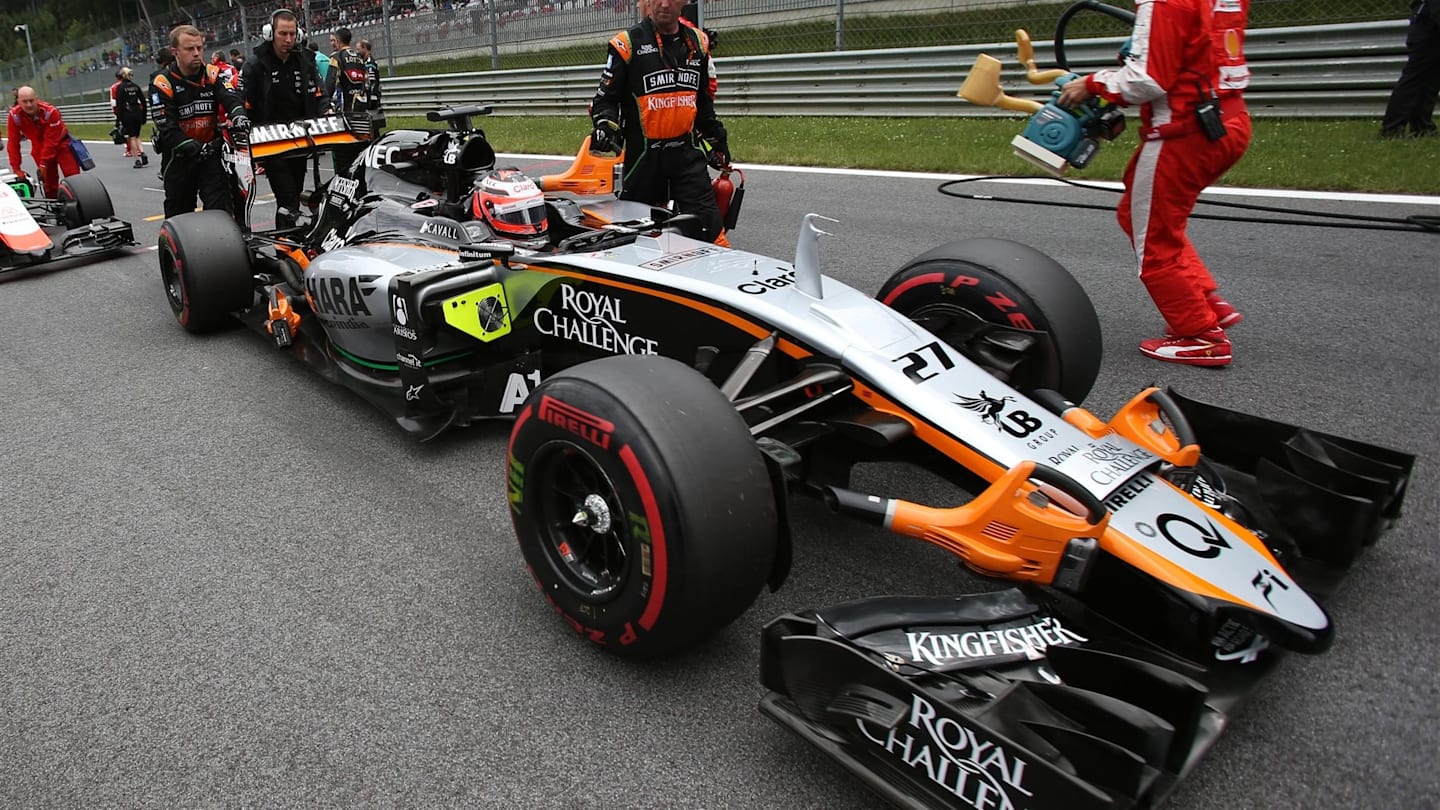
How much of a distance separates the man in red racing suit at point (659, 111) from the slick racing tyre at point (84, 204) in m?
6.29

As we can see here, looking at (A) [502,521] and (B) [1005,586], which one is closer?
(B) [1005,586]

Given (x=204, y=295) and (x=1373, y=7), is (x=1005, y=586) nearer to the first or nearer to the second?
(x=204, y=295)

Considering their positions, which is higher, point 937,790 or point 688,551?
point 688,551

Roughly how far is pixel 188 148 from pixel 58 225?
2.61 metres

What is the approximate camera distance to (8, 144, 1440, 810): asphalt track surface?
2.22 meters

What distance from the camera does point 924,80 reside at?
1255 centimetres

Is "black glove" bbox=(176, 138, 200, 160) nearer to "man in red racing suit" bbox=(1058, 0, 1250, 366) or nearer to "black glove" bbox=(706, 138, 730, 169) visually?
"black glove" bbox=(706, 138, 730, 169)

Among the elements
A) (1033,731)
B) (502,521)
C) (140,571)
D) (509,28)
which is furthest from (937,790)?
(509,28)

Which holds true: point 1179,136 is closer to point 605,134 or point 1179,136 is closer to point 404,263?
point 605,134

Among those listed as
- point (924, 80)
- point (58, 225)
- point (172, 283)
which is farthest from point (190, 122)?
point (924, 80)

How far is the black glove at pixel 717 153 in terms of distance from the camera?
20.4 feet

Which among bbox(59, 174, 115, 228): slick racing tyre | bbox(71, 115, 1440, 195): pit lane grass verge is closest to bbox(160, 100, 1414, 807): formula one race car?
bbox(71, 115, 1440, 195): pit lane grass verge

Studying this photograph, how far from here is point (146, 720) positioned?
249cm

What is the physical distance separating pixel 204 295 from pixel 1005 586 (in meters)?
4.87
